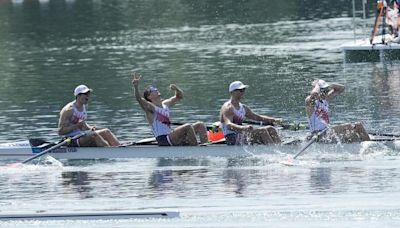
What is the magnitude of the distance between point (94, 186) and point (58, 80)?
81.4ft

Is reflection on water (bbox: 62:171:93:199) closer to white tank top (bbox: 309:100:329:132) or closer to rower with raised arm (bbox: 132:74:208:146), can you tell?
rower with raised arm (bbox: 132:74:208:146)

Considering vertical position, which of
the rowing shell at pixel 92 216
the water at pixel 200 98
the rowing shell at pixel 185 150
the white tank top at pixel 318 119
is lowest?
the water at pixel 200 98

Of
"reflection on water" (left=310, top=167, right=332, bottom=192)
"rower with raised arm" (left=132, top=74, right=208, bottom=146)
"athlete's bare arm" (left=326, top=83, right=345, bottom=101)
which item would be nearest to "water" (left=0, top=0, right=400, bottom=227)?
"reflection on water" (left=310, top=167, right=332, bottom=192)

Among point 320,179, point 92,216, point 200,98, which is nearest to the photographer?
point 92,216

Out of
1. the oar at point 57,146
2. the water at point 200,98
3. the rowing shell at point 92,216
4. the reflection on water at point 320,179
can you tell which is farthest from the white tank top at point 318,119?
the rowing shell at point 92,216

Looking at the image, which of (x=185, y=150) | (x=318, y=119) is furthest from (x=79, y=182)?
(x=318, y=119)

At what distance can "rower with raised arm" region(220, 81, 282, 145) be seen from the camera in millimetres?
27531

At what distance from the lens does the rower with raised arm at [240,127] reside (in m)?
27.5

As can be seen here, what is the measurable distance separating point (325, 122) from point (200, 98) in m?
15.0

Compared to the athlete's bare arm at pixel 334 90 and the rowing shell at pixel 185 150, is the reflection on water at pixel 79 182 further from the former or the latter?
the athlete's bare arm at pixel 334 90

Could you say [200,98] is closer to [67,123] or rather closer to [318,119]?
[67,123]

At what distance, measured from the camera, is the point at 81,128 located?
1122 inches

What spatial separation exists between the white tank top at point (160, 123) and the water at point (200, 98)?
2.25 feet

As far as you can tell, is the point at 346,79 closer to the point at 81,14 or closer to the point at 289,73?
the point at 289,73
